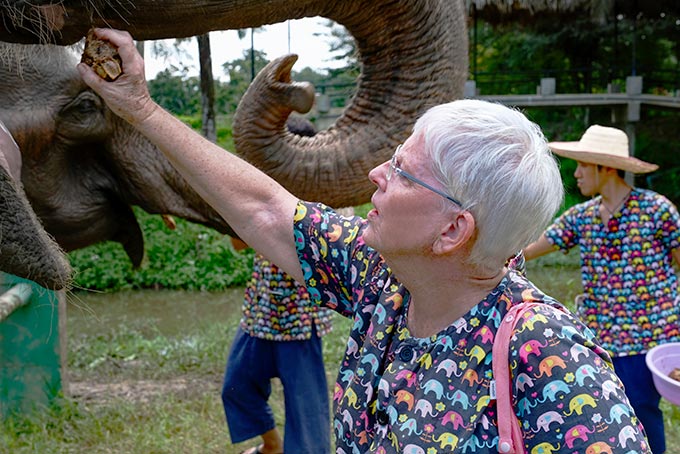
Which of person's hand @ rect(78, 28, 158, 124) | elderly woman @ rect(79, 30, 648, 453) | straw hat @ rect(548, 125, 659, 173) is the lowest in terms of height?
straw hat @ rect(548, 125, 659, 173)

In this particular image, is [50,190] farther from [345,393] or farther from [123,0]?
[345,393]

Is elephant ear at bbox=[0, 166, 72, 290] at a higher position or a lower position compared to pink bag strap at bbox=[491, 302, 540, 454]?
higher

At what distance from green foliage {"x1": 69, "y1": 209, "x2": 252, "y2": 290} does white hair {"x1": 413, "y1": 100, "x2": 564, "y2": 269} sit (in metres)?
9.84

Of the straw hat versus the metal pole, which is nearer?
the straw hat

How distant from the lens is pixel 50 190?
3.32m

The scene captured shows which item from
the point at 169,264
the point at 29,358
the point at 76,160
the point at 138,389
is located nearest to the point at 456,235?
the point at 76,160

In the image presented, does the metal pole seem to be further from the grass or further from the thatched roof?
the thatched roof

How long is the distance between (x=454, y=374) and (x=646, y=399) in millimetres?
2782

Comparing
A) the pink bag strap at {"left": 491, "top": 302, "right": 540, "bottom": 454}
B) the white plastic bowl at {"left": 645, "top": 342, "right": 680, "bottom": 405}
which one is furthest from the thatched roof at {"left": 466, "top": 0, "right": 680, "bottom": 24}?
the pink bag strap at {"left": 491, "top": 302, "right": 540, "bottom": 454}

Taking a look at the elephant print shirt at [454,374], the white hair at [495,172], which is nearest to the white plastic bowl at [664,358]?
the elephant print shirt at [454,374]

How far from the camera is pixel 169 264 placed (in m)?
11.7

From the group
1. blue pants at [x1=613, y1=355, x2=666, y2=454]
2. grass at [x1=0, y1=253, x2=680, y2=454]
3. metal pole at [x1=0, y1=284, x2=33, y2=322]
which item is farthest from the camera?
grass at [x1=0, y1=253, x2=680, y2=454]

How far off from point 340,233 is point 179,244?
10313mm

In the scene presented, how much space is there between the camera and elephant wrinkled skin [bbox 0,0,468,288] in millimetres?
1948
